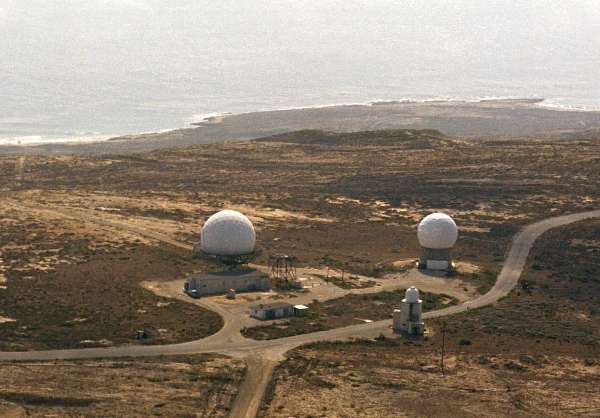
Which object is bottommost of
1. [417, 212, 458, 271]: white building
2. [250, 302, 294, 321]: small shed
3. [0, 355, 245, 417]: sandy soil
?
[0, 355, 245, 417]: sandy soil

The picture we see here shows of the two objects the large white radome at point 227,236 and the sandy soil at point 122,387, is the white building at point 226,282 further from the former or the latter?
the sandy soil at point 122,387

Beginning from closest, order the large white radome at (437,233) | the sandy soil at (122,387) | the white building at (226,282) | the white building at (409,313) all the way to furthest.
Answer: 1. the sandy soil at (122,387)
2. the white building at (409,313)
3. the white building at (226,282)
4. the large white radome at (437,233)

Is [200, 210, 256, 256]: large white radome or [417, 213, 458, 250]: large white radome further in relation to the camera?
[417, 213, 458, 250]: large white radome

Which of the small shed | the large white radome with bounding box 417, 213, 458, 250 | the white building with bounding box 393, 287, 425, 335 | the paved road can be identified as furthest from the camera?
the large white radome with bounding box 417, 213, 458, 250

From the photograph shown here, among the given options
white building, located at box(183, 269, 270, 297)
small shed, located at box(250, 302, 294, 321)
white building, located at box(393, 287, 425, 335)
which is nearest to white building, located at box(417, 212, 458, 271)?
white building, located at box(183, 269, 270, 297)

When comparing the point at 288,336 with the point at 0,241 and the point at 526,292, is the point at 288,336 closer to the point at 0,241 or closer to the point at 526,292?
the point at 526,292

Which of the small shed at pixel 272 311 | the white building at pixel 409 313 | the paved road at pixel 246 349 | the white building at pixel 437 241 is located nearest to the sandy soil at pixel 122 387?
→ the paved road at pixel 246 349

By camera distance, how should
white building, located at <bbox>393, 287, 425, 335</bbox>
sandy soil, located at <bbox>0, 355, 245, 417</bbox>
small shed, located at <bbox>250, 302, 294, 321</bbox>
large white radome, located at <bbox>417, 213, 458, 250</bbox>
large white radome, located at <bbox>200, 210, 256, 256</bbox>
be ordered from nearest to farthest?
sandy soil, located at <bbox>0, 355, 245, 417</bbox> < white building, located at <bbox>393, 287, 425, 335</bbox> < small shed, located at <bbox>250, 302, 294, 321</bbox> < large white radome, located at <bbox>200, 210, 256, 256</bbox> < large white radome, located at <bbox>417, 213, 458, 250</bbox>

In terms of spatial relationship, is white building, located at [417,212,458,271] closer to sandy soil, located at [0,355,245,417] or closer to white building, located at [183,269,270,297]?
white building, located at [183,269,270,297]
